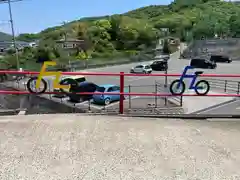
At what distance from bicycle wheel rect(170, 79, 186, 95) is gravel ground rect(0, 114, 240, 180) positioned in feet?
2.87

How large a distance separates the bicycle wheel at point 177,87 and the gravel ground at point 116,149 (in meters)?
0.87

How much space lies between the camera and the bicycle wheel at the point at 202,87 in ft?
18.0

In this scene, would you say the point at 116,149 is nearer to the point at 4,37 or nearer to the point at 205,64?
the point at 205,64

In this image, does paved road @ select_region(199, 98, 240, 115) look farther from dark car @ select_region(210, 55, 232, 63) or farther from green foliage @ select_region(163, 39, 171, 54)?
green foliage @ select_region(163, 39, 171, 54)

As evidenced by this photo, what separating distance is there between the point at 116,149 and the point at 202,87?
9.22ft

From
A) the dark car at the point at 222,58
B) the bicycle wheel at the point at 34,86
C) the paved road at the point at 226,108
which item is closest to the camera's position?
the bicycle wheel at the point at 34,86

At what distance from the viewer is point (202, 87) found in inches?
222

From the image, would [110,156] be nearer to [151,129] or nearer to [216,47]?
[151,129]

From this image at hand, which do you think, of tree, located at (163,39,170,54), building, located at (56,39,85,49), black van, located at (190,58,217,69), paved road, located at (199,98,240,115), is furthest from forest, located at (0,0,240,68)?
paved road, located at (199,98,240,115)

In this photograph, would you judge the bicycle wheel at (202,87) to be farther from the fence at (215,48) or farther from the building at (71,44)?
the building at (71,44)

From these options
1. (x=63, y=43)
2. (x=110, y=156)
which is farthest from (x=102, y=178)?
(x=63, y=43)

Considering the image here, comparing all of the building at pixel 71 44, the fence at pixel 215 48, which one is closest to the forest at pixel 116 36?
the building at pixel 71 44

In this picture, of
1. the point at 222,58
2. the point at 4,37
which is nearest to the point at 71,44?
the point at 222,58

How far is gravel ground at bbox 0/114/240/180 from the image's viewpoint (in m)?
2.94
